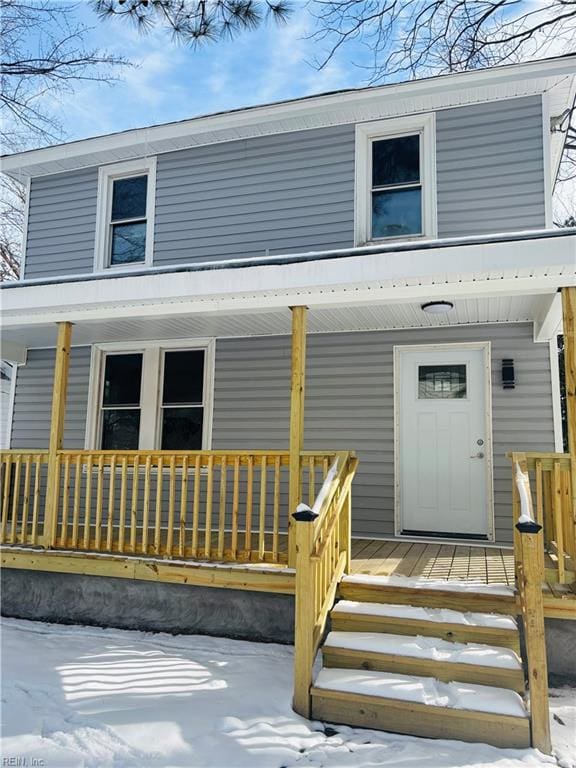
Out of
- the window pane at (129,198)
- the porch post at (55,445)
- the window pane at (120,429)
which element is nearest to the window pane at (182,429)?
the window pane at (120,429)

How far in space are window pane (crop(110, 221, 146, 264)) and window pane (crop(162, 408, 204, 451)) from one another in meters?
2.16

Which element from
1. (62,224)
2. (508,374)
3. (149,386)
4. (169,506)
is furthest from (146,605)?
(62,224)

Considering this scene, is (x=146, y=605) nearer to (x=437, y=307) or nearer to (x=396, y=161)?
(x=437, y=307)

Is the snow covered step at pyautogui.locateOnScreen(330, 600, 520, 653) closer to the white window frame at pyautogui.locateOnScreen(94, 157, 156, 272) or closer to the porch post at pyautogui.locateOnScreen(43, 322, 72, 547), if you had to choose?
the porch post at pyautogui.locateOnScreen(43, 322, 72, 547)

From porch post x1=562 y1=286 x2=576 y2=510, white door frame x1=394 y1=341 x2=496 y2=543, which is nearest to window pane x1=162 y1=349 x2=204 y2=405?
white door frame x1=394 y1=341 x2=496 y2=543

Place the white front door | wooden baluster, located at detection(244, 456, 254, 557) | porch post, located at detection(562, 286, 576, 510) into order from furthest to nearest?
the white front door, wooden baluster, located at detection(244, 456, 254, 557), porch post, located at detection(562, 286, 576, 510)

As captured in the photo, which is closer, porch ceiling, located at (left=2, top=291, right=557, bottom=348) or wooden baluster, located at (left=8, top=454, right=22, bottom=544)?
porch ceiling, located at (left=2, top=291, right=557, bottom=348)

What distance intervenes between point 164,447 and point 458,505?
358 cm

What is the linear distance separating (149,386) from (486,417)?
4.01 metres

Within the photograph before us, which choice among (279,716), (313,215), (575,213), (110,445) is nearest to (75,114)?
(313,215)

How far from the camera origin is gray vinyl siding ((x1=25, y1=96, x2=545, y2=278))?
5902mm

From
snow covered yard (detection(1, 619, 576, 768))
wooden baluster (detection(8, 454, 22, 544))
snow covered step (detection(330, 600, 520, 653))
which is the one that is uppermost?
wooden baluster (detection(8, 454, 22, 544))

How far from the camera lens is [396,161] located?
6461mm

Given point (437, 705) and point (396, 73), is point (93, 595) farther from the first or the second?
point (396, 73)
